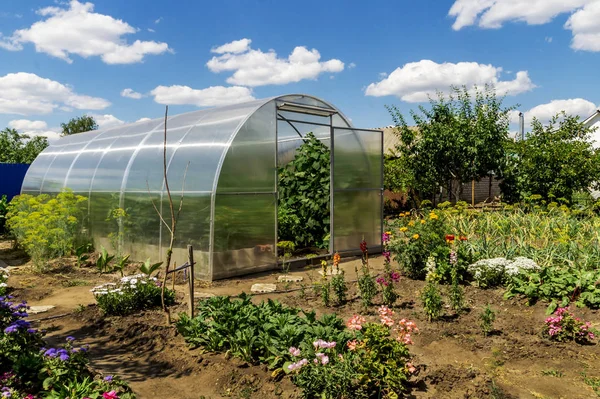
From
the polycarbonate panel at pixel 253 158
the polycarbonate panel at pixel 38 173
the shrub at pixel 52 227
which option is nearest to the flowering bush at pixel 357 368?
the polycarbonate panel at pixel 253 158

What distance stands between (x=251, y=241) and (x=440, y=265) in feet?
10.7

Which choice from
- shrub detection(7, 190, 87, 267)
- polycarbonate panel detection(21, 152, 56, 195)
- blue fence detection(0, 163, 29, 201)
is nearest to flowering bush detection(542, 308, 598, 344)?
shrub detection(7, 190, 87, 267)

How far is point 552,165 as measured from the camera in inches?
547

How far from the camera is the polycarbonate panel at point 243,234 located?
312 inches

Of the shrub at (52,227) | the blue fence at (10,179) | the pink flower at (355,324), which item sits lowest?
the pink flower at (355,324)

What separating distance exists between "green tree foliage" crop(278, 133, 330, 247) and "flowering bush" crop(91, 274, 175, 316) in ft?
13.3

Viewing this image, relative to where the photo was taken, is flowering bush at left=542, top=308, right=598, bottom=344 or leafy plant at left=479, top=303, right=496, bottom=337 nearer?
flowering bush at left=542, top=308, right=598, bottom=344

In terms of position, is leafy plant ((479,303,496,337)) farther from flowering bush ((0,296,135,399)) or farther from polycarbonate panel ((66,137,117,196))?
polycarbonate panel ((66,137,117,196))

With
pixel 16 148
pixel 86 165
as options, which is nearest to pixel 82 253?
pixel 86 165

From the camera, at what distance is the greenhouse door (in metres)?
9.97

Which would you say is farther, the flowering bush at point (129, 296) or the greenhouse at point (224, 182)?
the greenhouse at point (224, 182)

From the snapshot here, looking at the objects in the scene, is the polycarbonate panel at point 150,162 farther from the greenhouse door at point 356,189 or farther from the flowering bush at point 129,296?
the greenhouse door at point 356,189

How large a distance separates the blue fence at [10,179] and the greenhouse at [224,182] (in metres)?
7.59

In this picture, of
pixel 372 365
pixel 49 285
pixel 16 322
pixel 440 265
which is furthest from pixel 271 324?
pixel 49 285
